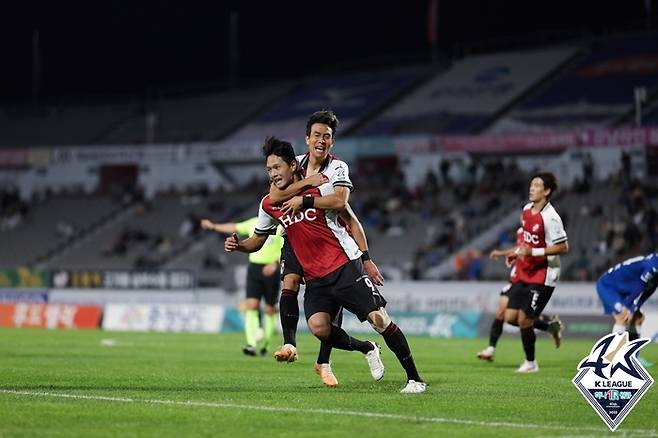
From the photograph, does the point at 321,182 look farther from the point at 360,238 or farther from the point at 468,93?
the point at 468,93

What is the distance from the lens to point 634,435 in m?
9.31

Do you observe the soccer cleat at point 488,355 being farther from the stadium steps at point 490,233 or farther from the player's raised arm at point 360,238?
the stadium steps at point 490,233

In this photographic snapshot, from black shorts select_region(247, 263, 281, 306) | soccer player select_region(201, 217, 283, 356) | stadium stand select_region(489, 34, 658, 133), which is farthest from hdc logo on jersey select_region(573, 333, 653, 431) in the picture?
stadium stand select_region(489, 34, 658, 133)

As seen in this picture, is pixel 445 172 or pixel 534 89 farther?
pixel 534 89

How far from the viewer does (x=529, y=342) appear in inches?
693

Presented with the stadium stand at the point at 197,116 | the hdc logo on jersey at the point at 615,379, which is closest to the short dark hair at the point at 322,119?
the hdc logo on jersey at the point at 615,379

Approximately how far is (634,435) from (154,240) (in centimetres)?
4644

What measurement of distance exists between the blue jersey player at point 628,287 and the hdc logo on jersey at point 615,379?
6.61 metres

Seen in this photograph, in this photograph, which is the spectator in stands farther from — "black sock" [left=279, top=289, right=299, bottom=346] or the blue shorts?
"black sock" [left=279, top=289, right=299, bottom=346]

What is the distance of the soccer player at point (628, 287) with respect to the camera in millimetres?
16609

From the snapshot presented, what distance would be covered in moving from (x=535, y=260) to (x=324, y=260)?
6.02 m

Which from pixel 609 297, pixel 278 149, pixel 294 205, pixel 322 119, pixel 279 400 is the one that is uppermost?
pixel 322 119

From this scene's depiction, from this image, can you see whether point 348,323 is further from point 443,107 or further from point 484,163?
point 443,107

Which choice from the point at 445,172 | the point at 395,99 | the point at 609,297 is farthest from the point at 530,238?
the point at 395,99
